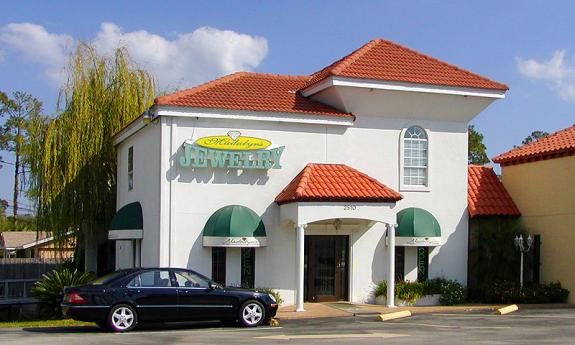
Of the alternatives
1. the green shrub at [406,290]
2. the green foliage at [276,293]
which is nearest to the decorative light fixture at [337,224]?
the green shrub at [406,290]

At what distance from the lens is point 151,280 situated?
710 inches

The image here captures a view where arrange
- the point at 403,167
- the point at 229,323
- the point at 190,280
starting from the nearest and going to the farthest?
the point at 190,280 → the point at 229,323 → the point at 403,167

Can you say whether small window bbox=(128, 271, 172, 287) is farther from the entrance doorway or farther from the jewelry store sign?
the entrance doorway

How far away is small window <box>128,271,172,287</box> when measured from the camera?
17.9 m

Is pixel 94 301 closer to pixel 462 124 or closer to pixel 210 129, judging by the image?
pixel 210 129

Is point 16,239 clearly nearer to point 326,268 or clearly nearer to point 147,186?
point 147,186

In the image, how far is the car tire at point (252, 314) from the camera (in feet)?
61.1

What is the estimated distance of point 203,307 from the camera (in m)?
18.2

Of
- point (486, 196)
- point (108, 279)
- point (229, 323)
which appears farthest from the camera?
point (486, 196)

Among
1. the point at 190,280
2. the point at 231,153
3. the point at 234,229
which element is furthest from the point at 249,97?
the point at 190,280

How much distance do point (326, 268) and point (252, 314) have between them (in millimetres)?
6150

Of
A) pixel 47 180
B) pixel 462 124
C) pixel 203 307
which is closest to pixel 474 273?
pixel 462 124

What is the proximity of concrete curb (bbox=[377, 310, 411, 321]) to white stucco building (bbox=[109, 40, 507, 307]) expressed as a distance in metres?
2.11

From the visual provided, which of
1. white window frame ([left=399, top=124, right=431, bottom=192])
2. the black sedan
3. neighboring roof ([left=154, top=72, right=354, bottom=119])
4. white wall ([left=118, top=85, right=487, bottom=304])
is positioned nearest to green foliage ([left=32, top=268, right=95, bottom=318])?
white wall ([left=118, top=85, right=487, bottom=304])
